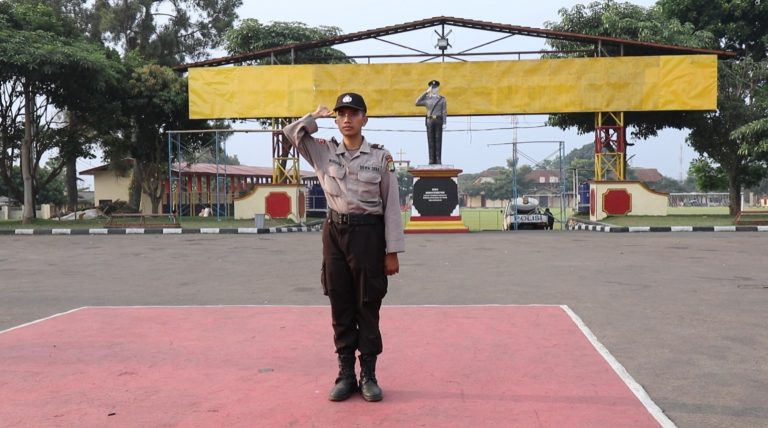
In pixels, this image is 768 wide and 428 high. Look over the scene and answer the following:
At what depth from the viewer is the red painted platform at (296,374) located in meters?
3.34

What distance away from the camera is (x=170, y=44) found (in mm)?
34375

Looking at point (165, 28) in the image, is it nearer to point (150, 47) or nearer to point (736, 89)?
point (150, 47)

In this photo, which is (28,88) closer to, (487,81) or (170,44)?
(170,44)

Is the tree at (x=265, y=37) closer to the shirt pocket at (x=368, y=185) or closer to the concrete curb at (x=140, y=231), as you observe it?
the concrete curb at (x=140, y=231)

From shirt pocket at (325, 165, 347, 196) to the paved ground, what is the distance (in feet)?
6.92

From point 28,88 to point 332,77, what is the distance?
1042cm

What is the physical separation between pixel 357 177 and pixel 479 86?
1998cm

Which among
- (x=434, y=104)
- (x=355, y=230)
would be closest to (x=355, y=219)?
(x=355, y=230)

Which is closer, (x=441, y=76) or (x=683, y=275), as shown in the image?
(x=683, y=275)

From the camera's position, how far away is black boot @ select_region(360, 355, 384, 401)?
3590 millimetres

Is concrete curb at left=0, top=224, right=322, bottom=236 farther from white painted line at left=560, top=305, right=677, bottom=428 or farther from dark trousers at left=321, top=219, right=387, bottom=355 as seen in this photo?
dark trousers at left=321, top=219, right=387, bottom=355

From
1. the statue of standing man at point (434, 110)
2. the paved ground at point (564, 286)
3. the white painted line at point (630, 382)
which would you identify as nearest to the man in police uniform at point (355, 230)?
the white painted line at point (630, 382)

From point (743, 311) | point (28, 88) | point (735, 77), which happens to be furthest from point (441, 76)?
point (743, 311)

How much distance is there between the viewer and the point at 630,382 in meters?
3.86
